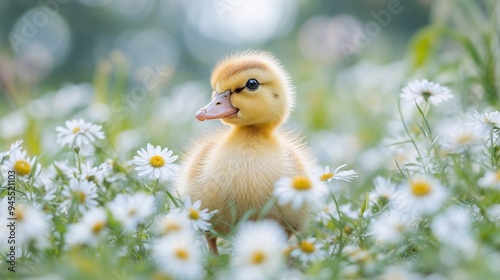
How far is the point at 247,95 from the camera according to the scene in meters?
1.58

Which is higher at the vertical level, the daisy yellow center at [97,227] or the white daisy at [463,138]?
the white daisy at [463,138]

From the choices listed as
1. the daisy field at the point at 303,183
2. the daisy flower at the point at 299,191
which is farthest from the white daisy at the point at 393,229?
the daisy flower at the point at 299,191

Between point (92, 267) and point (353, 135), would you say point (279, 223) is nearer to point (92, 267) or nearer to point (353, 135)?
point (92, 267)

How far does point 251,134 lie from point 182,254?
1.99 feet

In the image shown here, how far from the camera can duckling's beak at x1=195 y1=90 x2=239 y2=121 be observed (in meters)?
1.57

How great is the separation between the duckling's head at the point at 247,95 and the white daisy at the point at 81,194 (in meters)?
0.35

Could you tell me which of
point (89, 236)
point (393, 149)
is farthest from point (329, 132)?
point (89, 236)

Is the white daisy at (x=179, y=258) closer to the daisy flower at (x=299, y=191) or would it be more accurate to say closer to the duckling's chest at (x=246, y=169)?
the daisy flower at (x=299, y=191)

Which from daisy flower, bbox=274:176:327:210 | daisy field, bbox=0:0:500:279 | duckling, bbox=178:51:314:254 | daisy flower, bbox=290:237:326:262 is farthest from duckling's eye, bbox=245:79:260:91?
daisy flower, bbox=290:237:326:262

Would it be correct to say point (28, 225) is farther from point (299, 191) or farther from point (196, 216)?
point (299, 191)

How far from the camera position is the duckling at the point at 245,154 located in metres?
1.50

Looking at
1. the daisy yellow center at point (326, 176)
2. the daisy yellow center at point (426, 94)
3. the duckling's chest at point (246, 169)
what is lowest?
the daisy yellow center at point (326, 176)

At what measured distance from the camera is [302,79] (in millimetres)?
4766

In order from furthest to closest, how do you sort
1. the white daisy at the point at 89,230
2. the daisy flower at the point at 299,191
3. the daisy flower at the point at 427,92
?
the daisy flower at the point at 427,92
the daisy flower at the point at 299,191
the white daisy at the point at 89,230
